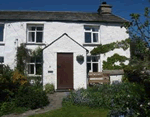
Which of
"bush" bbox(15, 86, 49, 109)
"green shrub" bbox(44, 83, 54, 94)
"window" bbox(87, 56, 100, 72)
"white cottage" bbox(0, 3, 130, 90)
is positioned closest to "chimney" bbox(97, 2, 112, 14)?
"white cottage" bbox(0, 3, 130, 90)

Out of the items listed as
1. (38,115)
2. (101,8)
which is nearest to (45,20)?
(101,8)

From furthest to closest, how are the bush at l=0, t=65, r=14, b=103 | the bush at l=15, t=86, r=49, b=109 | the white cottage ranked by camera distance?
the white cottage < the bush at l=0, t=65, r=14, b=103 < the bush at l=15, t=86, r=49, b=109

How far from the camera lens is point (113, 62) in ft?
44.6

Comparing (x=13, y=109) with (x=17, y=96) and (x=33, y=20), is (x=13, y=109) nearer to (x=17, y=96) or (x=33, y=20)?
(x=17, y=96)

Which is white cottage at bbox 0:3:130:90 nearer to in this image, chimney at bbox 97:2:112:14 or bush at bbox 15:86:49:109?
chimney at bbox 97:2:112:14

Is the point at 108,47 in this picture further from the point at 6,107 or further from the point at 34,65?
the point at 6,107

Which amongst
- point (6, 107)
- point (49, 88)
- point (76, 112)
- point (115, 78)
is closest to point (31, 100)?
point (6, 107)

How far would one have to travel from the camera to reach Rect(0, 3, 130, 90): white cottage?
1175 centimetres

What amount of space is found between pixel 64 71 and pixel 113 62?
4429mm

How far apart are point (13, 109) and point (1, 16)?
9.39 m

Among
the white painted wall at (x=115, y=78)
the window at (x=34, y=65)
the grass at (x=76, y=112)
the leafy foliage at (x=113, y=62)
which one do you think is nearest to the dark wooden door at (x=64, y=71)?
the window at (x=34, y=65)

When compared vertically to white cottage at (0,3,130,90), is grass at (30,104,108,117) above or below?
below

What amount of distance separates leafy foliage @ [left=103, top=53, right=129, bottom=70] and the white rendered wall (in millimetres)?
2600

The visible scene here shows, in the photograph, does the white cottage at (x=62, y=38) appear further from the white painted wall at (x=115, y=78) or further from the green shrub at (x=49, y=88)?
the white painted wall at (x=115, y=78)
